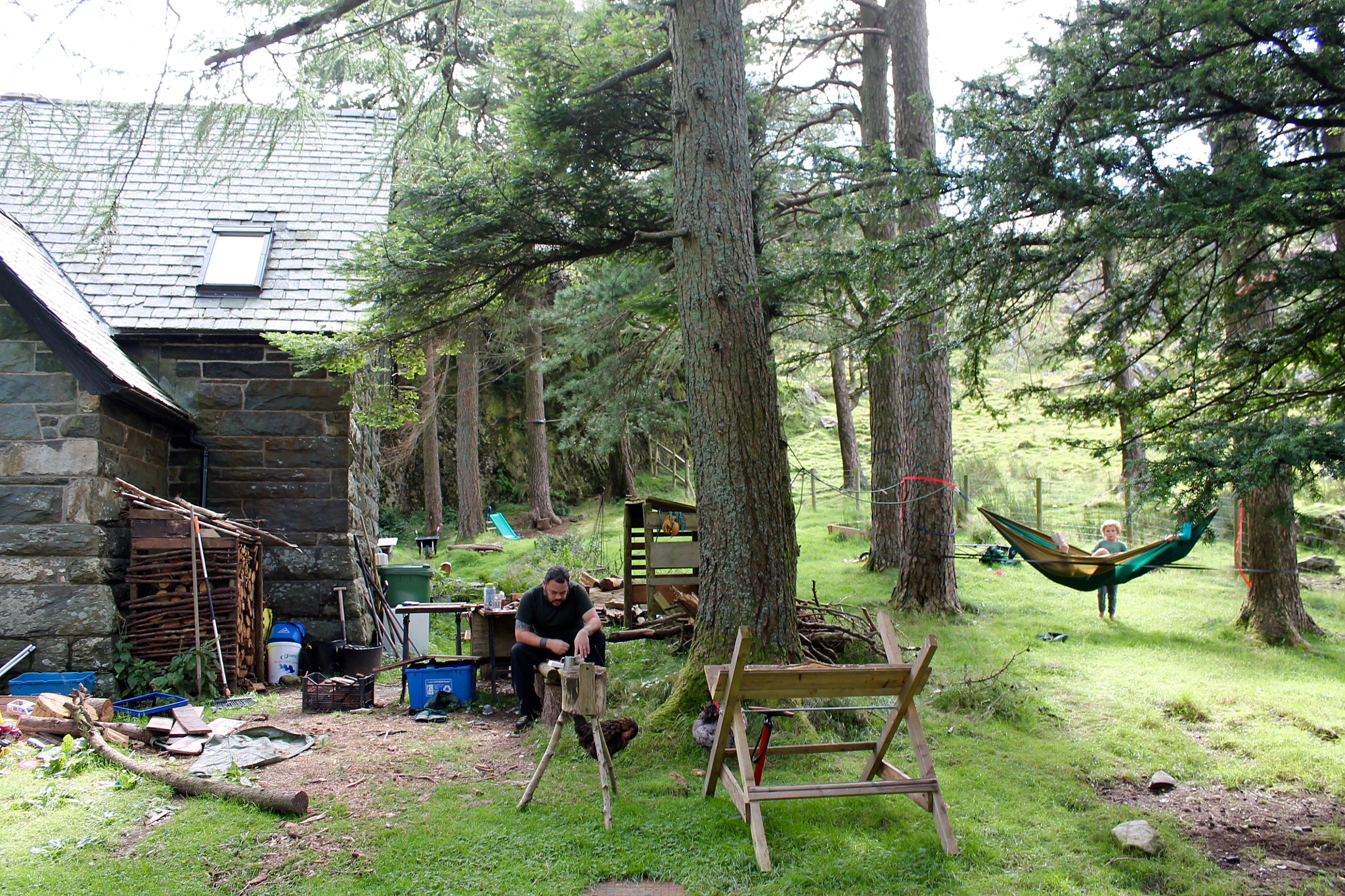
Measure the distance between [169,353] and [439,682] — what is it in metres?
4.29

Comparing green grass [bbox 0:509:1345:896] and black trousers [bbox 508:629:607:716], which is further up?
black trousers [bbox 508:629:607:716]

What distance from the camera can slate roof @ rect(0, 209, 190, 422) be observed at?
633 cm

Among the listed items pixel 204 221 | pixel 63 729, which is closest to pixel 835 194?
pixel 63 729

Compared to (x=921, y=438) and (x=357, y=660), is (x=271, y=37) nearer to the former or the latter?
(x=357, y=660)

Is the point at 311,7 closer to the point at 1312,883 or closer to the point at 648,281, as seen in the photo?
the point at 648,281

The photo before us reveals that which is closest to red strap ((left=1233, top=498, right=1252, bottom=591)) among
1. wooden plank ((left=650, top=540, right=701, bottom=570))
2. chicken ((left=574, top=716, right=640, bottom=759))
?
wooden plank ((left=650, top=540, right=701, bottom=570))

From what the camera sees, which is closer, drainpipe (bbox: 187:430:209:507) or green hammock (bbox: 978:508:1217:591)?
green hammock (bbox: 978:508:1217:591)

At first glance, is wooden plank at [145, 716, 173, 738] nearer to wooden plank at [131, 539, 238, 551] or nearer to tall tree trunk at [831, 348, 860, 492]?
wooden plank at [131, 539, 238, 551]

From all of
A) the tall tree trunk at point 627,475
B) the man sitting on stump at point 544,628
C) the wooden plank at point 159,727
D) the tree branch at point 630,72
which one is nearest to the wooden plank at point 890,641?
the man sitting on stump at point 544,628

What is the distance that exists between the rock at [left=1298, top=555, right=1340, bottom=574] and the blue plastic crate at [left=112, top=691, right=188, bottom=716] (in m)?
13.5

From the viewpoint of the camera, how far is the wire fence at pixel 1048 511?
12700mm

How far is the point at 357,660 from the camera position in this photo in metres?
7.64

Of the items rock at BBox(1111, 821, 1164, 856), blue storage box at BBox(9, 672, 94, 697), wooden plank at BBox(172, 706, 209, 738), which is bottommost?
rock at BBox(1111, 821, 1164, 856)

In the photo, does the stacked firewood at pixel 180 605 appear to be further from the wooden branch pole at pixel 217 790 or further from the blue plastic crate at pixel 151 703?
the wooden branch pole at pixel 217 790
